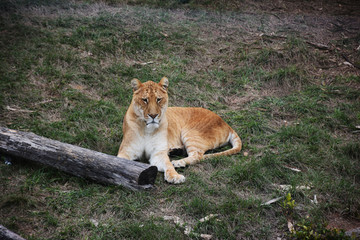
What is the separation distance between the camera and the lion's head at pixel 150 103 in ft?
17.7

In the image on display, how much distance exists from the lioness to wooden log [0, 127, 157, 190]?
624 millimetres

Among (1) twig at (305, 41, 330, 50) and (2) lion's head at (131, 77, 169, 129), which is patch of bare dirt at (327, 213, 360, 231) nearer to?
(2) lion's head at (131, 77, 169, 129)

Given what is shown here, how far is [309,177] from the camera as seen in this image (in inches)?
208

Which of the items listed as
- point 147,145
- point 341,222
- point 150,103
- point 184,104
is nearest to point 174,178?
point 147,145

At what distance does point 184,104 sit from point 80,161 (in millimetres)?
3901

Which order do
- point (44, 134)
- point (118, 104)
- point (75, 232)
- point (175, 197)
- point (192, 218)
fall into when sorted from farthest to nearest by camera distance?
1. point (118, 104)
2. point (44, 134)
3. point (175, 197)
4. point (192, 218)
5. point (75, 232)

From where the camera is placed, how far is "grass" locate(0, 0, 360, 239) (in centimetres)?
439

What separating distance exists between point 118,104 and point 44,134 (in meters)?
2.03

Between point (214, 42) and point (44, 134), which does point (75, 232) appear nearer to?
point (44, 134)

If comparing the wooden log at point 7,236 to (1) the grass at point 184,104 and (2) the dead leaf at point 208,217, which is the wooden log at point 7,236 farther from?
(2) the dead leaf at point 208,217

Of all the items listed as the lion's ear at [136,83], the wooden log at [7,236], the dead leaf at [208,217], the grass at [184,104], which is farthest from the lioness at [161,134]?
the wooden log at [7,236]

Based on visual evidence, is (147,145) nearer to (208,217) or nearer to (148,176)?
(148,176)

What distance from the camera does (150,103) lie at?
17.6 feet

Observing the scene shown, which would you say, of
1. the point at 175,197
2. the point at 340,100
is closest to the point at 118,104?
the point at 175,197
